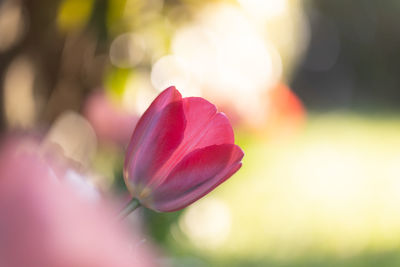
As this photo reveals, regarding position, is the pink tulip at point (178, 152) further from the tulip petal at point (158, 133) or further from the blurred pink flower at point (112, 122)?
the blurred pink flower at point (112, 122)

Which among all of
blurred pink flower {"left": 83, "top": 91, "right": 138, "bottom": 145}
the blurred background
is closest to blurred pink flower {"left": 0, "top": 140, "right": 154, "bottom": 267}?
the blurred background

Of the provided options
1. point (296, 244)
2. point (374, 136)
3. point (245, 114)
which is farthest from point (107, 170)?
point (374, 136)

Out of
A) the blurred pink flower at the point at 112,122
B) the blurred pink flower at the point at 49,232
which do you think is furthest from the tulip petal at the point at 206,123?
the blurred pink flower at the point at 112,122

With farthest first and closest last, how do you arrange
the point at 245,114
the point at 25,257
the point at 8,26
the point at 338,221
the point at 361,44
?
the point at 361,44
the point at 338,221
the point at 245,114
the point at 8,26
the point at 25,257

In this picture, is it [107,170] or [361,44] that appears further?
[361,44]

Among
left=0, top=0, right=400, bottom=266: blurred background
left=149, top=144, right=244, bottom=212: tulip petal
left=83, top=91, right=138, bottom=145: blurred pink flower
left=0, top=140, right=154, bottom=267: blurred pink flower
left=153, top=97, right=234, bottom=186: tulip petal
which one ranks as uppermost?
left=0, top=0, right=400, bottom=266: blurred background

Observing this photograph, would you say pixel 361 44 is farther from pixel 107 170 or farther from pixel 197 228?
pixel 107 170

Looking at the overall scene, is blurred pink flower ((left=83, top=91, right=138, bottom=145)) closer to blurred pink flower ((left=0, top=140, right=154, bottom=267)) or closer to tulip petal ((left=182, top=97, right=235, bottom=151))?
tulip petal ((left=182, top=97, right=235, bottom=151))

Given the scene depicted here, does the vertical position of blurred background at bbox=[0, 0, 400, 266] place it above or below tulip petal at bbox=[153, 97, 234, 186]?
above
